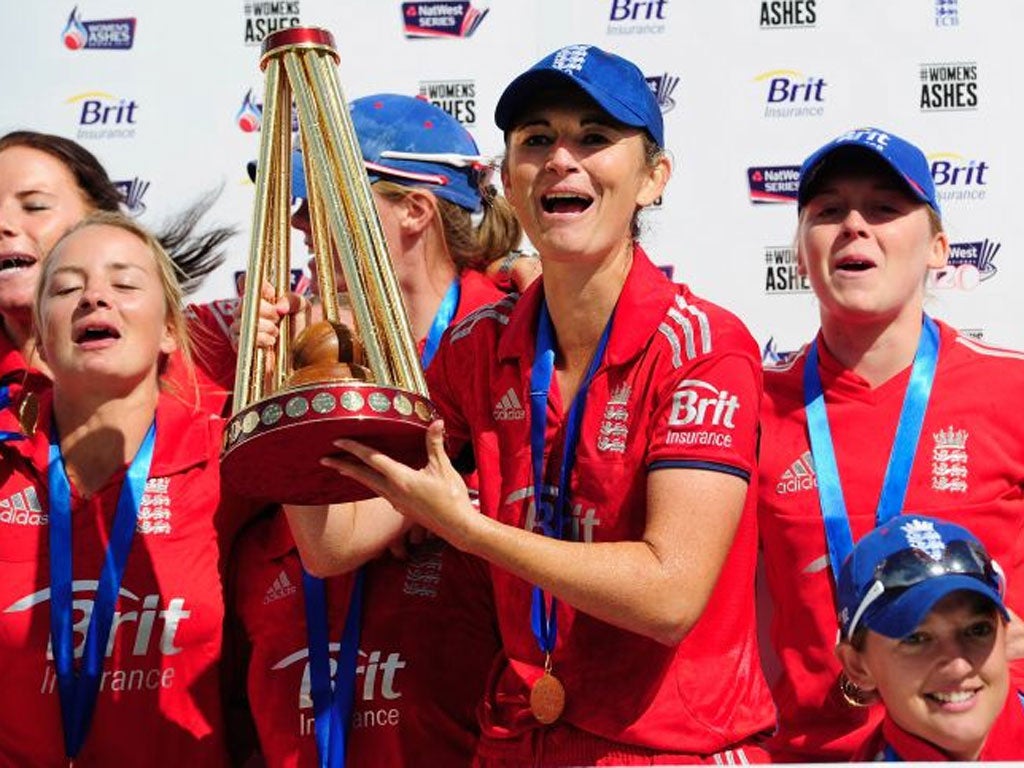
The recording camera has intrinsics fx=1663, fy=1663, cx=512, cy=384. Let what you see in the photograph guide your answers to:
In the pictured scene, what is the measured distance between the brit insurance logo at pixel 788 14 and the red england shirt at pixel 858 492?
1.82m

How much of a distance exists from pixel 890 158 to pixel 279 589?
4.24 ft

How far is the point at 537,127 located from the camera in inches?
98.5

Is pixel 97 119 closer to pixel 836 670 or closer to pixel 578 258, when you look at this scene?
pixel 578 258

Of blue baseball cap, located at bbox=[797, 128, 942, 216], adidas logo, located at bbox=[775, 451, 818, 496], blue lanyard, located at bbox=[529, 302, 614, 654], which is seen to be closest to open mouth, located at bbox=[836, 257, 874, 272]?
blue baseball cap, located at bbox=[797, 128, 942, 216]

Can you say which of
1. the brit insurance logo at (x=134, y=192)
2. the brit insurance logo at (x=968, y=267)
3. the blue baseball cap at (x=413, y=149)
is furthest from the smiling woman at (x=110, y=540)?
the brit insurance logo at (x=968, y=267)

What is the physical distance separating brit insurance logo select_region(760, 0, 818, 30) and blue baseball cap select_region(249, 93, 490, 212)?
4.63 ft

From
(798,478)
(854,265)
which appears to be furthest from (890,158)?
(798,478)

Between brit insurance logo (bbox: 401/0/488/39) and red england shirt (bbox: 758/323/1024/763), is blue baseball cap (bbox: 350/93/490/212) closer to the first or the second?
red england shirt (bbox: 758/323/1024/763)

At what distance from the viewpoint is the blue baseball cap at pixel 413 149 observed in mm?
3275

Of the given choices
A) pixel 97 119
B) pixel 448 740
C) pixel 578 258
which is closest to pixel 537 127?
pixel 578 258

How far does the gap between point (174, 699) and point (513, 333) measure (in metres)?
0.89

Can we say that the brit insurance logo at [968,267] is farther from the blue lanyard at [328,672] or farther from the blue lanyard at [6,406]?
the blue lanyard at [6,406]

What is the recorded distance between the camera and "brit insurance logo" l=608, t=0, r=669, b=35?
14.7 feet

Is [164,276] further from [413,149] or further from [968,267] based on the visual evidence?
[968,267]
